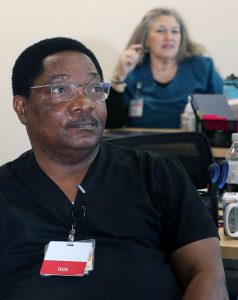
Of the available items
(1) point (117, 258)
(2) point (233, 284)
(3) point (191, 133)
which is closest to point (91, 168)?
(1) point (117, 258)

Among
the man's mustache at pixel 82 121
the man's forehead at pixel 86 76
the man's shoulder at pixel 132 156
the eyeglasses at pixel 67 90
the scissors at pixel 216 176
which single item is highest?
the man's forehead at pixel 86 76

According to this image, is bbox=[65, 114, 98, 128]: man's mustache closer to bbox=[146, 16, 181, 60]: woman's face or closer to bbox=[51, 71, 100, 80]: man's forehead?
bbox=[51, 71, 100, 80]: man's forehead

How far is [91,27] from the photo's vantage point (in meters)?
4.20

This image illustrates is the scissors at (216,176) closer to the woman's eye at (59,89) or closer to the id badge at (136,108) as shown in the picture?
the woman's eye at (59,89)

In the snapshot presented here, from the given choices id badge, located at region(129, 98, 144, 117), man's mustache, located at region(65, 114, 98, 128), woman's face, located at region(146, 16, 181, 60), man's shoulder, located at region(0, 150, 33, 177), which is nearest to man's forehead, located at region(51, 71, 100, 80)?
man's mustache, located at region(65, 114, 98, 128)

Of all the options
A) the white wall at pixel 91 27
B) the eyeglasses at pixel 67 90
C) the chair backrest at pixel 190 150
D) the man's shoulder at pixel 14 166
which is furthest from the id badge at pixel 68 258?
the white wall at pixel 91 27

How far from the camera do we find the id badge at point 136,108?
367 cm

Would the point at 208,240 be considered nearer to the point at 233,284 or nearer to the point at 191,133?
the point at 233,284

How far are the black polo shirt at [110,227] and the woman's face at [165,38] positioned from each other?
2.67 meters

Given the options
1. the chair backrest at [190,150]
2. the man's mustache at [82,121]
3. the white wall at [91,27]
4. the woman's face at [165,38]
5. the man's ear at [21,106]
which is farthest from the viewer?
the white wall at [91,27]

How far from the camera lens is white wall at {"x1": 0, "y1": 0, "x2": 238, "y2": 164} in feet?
13.0

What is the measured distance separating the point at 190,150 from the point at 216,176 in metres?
0.49

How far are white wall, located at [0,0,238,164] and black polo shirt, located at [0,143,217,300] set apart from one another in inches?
114

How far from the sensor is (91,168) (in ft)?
4.20
